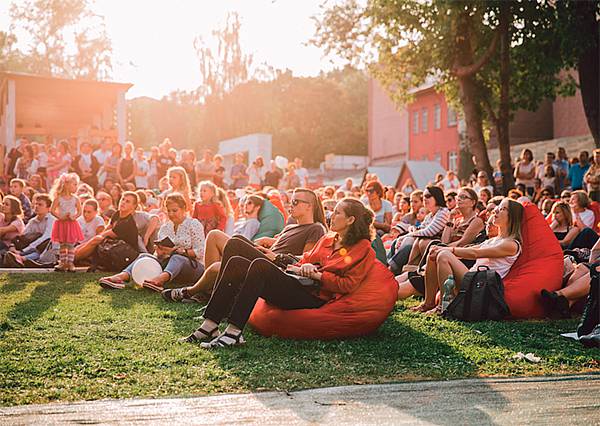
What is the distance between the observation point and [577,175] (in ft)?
61.8

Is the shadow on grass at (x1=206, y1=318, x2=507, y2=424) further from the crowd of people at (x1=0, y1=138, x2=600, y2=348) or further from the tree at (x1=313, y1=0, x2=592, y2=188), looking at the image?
the tree at (x1=313, y1=0, x2=592, y2=188)

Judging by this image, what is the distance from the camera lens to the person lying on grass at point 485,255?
8.15m

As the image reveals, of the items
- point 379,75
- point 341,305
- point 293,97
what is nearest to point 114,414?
point 341,305

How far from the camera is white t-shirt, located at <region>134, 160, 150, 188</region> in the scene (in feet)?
68.2

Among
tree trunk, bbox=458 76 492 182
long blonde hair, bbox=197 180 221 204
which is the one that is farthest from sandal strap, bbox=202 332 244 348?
tree trunk, bbox=458 76 492 182

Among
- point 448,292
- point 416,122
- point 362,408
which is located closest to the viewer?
point 362,408

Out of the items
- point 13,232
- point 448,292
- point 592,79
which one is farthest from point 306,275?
point 592,79

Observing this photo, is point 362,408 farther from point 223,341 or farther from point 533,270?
point 533,270

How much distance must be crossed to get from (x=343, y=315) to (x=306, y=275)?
0.47m

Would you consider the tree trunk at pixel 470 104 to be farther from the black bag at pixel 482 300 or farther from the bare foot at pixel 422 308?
the black bag at pixel 482 300

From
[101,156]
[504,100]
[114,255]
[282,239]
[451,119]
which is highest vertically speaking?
[451,119]

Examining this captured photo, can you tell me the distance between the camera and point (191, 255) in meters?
10.6

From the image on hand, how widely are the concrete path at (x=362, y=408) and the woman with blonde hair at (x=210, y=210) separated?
6905mm

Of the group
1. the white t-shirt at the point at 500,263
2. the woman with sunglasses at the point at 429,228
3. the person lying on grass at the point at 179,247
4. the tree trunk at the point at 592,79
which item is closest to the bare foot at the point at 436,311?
the white t-shirt at the point at 500,263
